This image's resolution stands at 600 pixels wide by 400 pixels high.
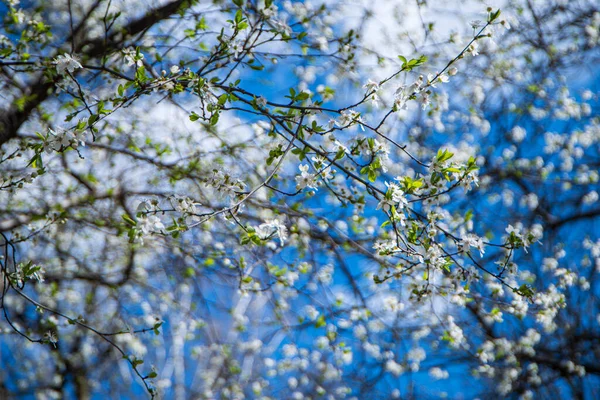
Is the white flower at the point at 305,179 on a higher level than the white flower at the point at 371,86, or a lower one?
lower

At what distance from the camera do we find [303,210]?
144 inches

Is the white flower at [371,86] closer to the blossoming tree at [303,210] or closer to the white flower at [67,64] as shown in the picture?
the blossoming tree at [303,210]

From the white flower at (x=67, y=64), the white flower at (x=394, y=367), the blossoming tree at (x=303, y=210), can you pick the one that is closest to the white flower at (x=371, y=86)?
the blossoming tree at (x=303, y=210)

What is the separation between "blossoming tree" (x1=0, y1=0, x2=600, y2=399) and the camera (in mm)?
2332

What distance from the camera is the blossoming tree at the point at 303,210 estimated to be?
2.33 meters

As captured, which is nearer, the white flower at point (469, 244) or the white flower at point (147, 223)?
the white flower at point (147, 223)

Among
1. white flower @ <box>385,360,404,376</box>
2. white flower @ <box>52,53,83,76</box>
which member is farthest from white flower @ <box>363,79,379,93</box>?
white flower @ <box>385,360,404,376</box>

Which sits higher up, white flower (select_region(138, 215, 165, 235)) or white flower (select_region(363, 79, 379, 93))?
white flower (select_region(363, 79, 379, 93))

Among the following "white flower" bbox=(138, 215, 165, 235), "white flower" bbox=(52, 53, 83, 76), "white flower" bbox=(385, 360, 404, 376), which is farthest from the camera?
"white flower" bbox=(385, 360, 404, 376)

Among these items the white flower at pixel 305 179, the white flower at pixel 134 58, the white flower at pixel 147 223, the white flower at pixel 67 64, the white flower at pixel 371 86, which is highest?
the white flower at pixel 134 58

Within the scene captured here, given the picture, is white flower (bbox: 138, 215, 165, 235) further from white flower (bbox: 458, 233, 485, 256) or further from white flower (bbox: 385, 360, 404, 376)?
white flower (bbox: 385, 360, 404, 376)

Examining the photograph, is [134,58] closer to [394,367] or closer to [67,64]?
[67,64]

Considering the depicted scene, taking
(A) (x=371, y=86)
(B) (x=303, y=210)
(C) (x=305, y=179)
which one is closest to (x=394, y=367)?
(B) (x=303, y=210)

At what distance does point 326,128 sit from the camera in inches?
93.9
